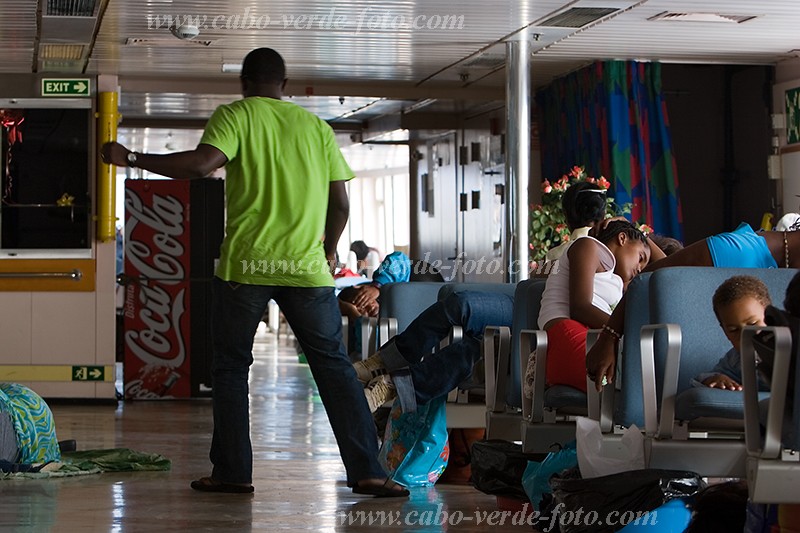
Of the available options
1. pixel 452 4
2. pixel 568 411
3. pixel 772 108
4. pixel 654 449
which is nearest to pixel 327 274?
pixel 568 411

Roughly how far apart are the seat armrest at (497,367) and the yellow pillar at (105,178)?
525 cm

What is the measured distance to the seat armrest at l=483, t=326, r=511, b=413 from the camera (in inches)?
178

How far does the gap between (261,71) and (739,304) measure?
6.60 ft

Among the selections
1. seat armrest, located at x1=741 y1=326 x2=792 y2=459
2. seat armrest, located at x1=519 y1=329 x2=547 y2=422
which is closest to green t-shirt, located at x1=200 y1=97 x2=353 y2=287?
seat armrest, located at x1=519 y1=329 x2=547 y2=422

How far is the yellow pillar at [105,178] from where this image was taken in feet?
30.2

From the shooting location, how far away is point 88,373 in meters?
9.23

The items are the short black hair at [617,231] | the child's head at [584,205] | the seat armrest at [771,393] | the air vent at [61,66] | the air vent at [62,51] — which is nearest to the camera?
the seat armrest at [771,393]

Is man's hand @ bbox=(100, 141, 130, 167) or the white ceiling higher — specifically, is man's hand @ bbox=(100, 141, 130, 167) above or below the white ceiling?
below

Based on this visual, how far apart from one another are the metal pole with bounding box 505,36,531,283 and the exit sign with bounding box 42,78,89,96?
3155 millimetres

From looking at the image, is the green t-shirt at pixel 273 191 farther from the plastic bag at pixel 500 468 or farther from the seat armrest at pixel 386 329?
the seat armrest at pixel 386 329

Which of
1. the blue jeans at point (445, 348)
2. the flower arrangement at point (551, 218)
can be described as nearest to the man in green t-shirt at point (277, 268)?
the blue jeans at point (445, 348)

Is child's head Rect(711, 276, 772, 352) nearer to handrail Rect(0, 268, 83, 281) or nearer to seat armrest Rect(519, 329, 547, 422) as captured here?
seat armrest Rect(519, 329, 547, 422)

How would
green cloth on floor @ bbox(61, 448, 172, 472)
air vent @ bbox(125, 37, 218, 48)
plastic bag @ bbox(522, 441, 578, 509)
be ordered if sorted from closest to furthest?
plastic bag @ bbox(522, 441, 578, 509)
green cloth on floor @ bbox(61, 448, 172, 472)
air vent @ bbox(125, 37, 218, 48)

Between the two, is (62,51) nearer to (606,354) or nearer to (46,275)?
(46,275)
